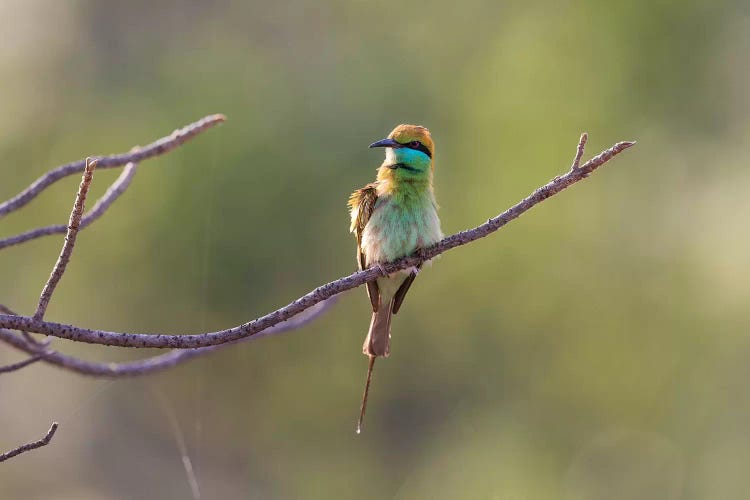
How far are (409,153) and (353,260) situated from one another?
13.3 ft

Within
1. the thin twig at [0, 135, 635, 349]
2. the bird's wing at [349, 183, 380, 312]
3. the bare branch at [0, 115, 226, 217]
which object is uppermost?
the bird's wing at [349, 183, 380, 312]

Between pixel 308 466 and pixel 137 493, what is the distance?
1.18 metres

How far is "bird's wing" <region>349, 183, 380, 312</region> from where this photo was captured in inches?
103

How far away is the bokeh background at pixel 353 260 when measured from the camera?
19.9ft

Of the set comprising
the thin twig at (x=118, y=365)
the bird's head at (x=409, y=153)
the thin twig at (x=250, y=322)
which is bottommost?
the thin twig at (x=250, y=322)

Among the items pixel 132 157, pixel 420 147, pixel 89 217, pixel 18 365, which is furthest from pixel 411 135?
pixel 18 365

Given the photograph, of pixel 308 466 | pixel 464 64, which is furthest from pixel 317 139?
pixel 308 466

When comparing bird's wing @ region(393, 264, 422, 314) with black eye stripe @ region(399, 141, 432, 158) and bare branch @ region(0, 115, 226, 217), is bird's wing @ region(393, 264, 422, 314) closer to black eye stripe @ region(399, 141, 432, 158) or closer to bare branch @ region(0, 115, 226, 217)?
black eye stripe @ region(399, 141, 432, 158)

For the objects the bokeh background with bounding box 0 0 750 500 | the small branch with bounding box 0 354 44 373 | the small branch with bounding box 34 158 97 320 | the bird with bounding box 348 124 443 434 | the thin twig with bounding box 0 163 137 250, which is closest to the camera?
the small branch with bounding box 34 158 97 320

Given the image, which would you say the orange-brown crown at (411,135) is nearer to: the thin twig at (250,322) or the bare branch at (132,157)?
the bare branch at (132,157)

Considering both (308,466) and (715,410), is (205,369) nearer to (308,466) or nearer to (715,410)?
(308,466)

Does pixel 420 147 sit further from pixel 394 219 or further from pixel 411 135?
pixel 394 219

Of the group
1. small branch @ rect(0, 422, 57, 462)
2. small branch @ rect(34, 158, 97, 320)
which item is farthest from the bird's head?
small branch @ rect(0, 422, 57, 462)

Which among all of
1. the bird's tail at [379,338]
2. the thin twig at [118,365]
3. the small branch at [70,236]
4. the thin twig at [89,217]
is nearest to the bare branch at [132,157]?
the thin twig at [89,217]
